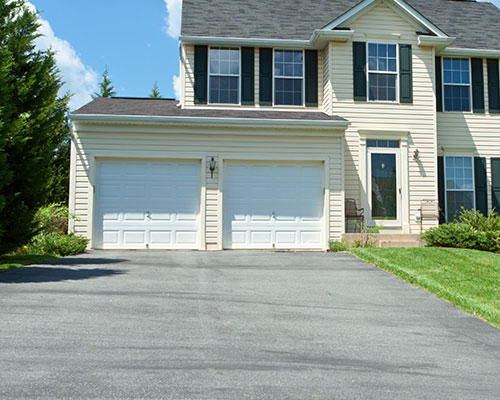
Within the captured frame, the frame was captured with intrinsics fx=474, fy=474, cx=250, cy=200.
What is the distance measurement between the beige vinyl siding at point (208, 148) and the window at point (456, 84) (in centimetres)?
473

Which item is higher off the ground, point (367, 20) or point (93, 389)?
point (367, 20)

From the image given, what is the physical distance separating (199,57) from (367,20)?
5.31m

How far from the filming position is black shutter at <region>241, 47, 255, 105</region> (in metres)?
14.9

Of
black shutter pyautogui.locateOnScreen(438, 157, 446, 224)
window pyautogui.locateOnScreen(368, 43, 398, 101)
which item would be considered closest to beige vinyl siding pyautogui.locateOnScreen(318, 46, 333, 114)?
window pyautogui.locateOnScreen(368, 43, 398, 101)

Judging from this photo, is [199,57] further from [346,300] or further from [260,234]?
[346,300]

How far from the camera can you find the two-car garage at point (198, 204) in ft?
41.8

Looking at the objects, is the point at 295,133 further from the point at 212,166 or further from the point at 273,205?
the point at 212,166

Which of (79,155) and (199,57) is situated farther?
(199,57)

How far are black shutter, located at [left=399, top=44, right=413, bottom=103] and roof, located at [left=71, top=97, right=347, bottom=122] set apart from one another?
239 cm

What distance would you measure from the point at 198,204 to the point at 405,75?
7508 millimetres

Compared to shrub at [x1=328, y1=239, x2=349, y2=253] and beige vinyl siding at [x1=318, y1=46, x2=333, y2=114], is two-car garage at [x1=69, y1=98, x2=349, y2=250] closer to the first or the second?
shrub at [x1=328, y1=239, x2=349, y2=253]

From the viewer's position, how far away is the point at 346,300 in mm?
6855

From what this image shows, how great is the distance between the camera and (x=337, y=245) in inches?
502

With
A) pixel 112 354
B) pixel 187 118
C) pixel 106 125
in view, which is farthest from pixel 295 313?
pixel 106 125
